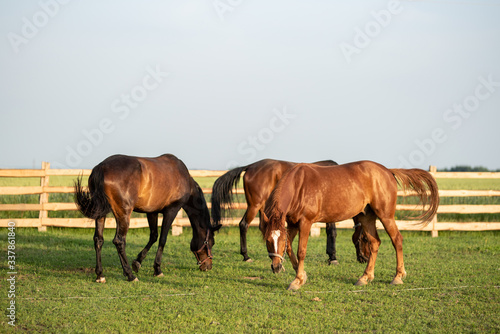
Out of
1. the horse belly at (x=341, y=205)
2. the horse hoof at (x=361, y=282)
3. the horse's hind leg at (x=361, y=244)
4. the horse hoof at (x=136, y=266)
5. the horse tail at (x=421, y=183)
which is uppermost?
the horse tail at (x=421, y=183)

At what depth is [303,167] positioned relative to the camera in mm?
6945

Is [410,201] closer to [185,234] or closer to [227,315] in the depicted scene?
[185,234]

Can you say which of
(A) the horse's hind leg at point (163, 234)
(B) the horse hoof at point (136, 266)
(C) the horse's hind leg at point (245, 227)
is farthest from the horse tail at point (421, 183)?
(B) the horse hoof at point (136, 266)

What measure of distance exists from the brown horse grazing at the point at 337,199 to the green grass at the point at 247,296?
0.57m

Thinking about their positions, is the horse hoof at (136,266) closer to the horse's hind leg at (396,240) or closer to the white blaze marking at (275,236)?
the white blaze marking at (275,236)

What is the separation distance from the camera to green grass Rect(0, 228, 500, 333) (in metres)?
4.92

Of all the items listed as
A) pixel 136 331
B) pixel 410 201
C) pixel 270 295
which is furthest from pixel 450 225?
pixel 136 331

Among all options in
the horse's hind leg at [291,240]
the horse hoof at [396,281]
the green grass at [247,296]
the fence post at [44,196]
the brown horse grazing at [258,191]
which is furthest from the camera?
the fence post at [44,196]

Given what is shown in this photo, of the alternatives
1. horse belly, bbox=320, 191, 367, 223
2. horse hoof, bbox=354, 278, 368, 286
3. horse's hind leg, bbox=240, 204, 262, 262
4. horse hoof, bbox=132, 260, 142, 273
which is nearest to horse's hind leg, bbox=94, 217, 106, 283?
horse hoof, bbox=132, 260, 142, 273

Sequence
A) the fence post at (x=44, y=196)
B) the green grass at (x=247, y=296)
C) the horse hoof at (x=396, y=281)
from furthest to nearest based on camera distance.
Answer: the fence post at (x=44, y=196) → the horse hoof at (x=396, y=281) → the green grass at (x=247, y=296)

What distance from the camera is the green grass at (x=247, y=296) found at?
4922 mm

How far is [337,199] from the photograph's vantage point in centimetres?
676

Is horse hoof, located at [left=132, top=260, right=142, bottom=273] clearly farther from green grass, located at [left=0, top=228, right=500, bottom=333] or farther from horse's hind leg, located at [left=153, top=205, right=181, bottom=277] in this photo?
horse's hind leg, located at [left=153, top=205, right=181, bottom=277]

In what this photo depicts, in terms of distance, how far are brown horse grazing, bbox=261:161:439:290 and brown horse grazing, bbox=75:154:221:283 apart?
6.36ft
